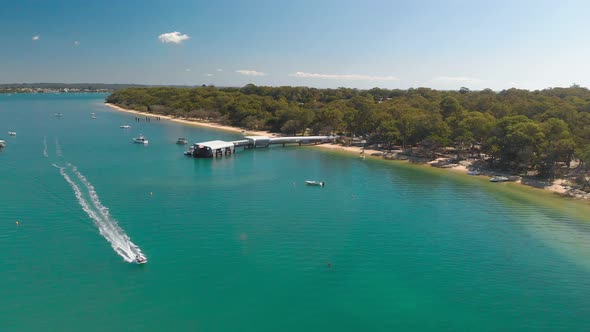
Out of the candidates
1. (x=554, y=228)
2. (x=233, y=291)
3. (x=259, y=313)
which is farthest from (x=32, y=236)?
(x=554, y=228)

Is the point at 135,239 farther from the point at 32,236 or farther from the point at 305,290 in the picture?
the point at 305,290

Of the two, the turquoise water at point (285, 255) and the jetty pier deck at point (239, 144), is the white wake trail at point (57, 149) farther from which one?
the jetty pier deck at point (239, 144)

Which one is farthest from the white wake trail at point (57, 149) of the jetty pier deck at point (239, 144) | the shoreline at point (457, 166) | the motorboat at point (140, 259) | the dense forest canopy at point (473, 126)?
the motorboat at point (140, 259)

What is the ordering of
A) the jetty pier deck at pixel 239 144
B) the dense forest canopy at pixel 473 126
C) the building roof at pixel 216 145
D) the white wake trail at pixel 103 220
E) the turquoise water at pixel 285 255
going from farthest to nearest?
1. the building roof at pixel 216 145
2. the jetty pier deck at pixel 239 144
3. the dense forest canopy at pixel 473 126
4. the white wake trail at pixel 103 220
5. the turquoise water at pixel 285 255

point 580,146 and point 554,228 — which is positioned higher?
point 580,146

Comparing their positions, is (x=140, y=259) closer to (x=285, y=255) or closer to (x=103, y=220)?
(x=103, y=220)

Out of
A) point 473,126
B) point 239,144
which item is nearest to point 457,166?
point 473,126
